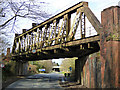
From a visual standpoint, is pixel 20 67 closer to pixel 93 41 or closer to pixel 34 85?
pixel 34 85

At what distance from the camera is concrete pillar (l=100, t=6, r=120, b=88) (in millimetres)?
8812

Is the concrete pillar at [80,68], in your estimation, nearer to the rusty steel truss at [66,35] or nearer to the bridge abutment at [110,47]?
the rusty steel truss at [66,35]

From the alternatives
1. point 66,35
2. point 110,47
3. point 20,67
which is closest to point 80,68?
point 66,35

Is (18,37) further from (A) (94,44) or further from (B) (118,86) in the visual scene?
(B) (118,86)

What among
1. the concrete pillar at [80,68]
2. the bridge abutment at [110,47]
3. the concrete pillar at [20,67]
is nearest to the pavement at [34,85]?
the concrete pillar at [80,68]

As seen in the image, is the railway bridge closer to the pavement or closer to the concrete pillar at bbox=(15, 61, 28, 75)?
the pavement

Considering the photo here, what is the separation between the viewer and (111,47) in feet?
30.2

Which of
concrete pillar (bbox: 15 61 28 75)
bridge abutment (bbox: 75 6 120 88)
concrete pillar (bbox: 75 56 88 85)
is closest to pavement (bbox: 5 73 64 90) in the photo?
concrete pillar (bbox: 75 56 88 85)

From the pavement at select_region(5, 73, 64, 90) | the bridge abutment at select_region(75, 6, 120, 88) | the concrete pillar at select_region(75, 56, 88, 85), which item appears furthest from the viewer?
the concrete pillar at select_region(75, 56, 88, 85)

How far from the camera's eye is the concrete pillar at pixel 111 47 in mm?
8812

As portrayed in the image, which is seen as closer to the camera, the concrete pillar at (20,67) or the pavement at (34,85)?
the pavement at (34,85)

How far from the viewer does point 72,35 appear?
575 inches

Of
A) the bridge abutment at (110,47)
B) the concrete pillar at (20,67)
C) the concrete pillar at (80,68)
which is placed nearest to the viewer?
the bridge abutment at (110,47)

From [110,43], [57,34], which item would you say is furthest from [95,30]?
[57,34]
